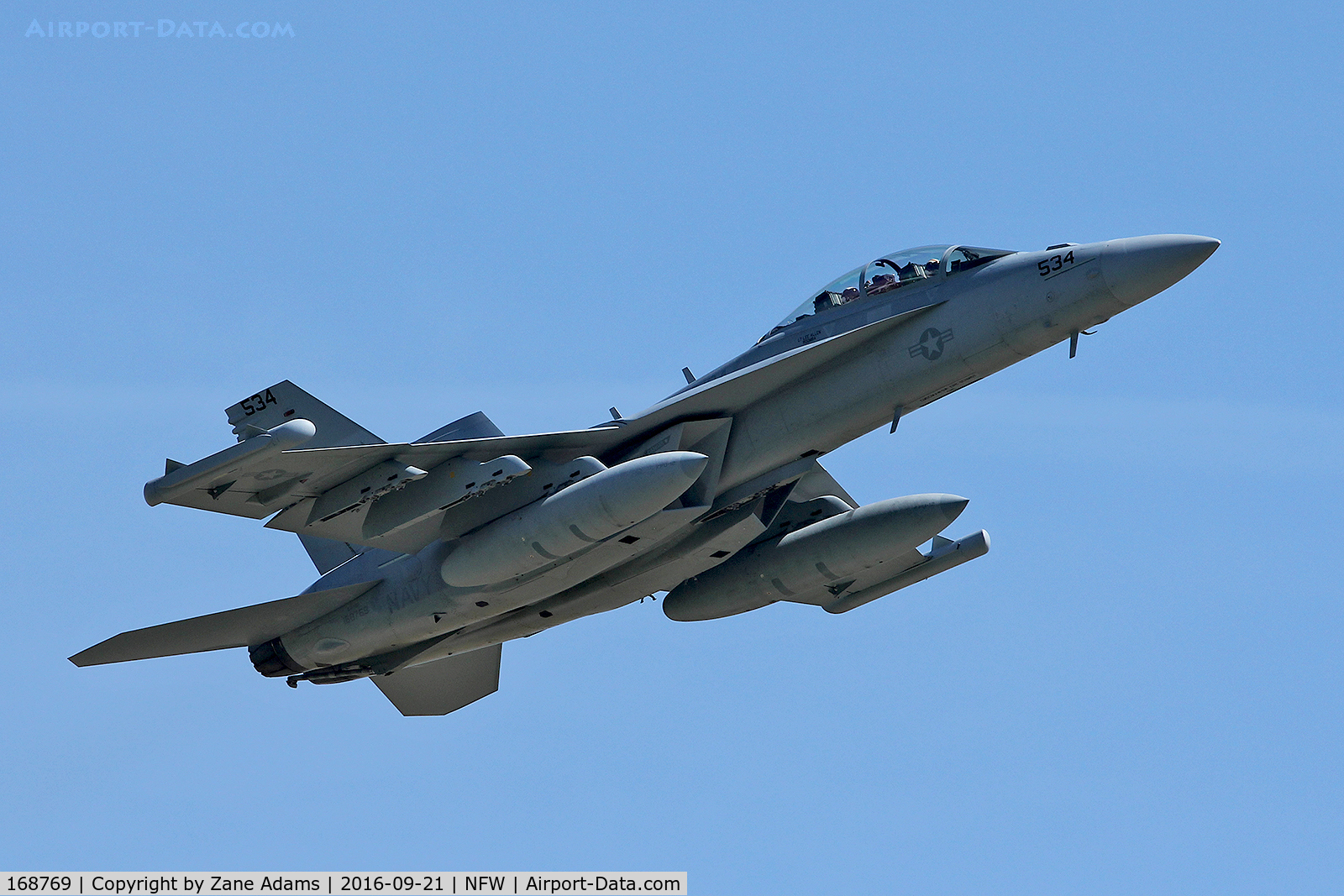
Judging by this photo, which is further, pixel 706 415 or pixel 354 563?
pixel 354 563

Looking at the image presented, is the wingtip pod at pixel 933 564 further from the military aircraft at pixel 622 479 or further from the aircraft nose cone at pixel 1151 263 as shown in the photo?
the aircraft nose cone at pixel 1151 263

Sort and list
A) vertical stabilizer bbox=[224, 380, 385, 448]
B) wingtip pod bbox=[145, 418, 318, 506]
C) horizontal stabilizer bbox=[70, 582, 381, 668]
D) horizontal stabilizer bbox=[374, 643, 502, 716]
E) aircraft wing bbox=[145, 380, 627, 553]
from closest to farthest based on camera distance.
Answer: wingtip pod bbox=[145, 418, 318, 506], aircraft wing bbox=[145, 380, 627, 553], vertical stabilizer bbox=[224, 380, 385, 448], horizontal stabilizer bbox=[70, 582, 381, 668], horizontal stabilizer bbox=[374, 643, 502, 716]

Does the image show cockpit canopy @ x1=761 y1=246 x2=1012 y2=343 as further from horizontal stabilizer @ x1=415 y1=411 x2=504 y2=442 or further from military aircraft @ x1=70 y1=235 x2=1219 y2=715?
horizontal stabilizer @ x1=415 y1=411 x2=504 y2=442

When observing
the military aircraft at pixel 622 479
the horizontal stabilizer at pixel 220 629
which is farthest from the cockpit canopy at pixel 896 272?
the horizontal stabilizer at pixel 220 629

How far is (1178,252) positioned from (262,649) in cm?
1191

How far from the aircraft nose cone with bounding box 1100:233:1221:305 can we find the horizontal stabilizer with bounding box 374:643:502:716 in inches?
404

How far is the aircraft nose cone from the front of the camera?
1697cm

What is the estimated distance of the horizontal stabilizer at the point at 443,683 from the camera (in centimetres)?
2288

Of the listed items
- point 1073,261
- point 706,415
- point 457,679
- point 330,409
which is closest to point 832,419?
point 706,415

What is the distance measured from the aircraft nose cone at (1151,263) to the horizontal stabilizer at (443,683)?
33.7 ft

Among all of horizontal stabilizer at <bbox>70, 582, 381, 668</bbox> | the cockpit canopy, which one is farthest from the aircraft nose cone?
horizontal stabilizer at <bbox>70, 582, 381, 668</bbox>

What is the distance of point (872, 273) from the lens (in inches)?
726

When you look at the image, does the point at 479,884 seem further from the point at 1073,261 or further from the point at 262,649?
the point at 1073,261
